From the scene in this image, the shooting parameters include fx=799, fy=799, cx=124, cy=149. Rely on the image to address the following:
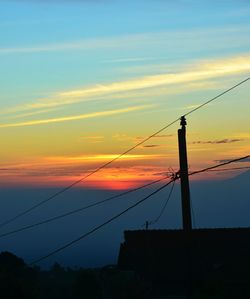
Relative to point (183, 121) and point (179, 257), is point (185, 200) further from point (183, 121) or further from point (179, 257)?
point (179, 257)

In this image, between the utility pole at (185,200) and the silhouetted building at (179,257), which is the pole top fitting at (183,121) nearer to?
the utility pole at (185,200)

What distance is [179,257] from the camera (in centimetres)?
3844

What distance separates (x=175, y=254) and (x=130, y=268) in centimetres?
298

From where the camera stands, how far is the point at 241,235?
133 ft

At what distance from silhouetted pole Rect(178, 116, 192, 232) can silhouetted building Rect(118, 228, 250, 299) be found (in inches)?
455

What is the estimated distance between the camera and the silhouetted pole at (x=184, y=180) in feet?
80.6

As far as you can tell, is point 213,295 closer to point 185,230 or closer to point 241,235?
point 185,230

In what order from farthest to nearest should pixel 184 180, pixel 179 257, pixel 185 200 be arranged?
pixel 179 257
pixel 184 180
pixel 185 200

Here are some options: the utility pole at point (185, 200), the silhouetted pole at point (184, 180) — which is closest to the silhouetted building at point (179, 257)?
the utility pole at point (185, 200)

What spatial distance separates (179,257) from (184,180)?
14062 millimetres

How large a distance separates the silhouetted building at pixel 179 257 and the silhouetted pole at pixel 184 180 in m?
11.5

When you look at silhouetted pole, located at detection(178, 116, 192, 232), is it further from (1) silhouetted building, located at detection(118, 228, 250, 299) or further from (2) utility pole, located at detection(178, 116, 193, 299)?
(1) silhouetted building, located at detection(118, 228, 250, 299)

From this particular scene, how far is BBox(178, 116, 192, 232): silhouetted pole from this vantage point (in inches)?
968

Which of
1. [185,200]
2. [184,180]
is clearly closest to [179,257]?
[184,180]
